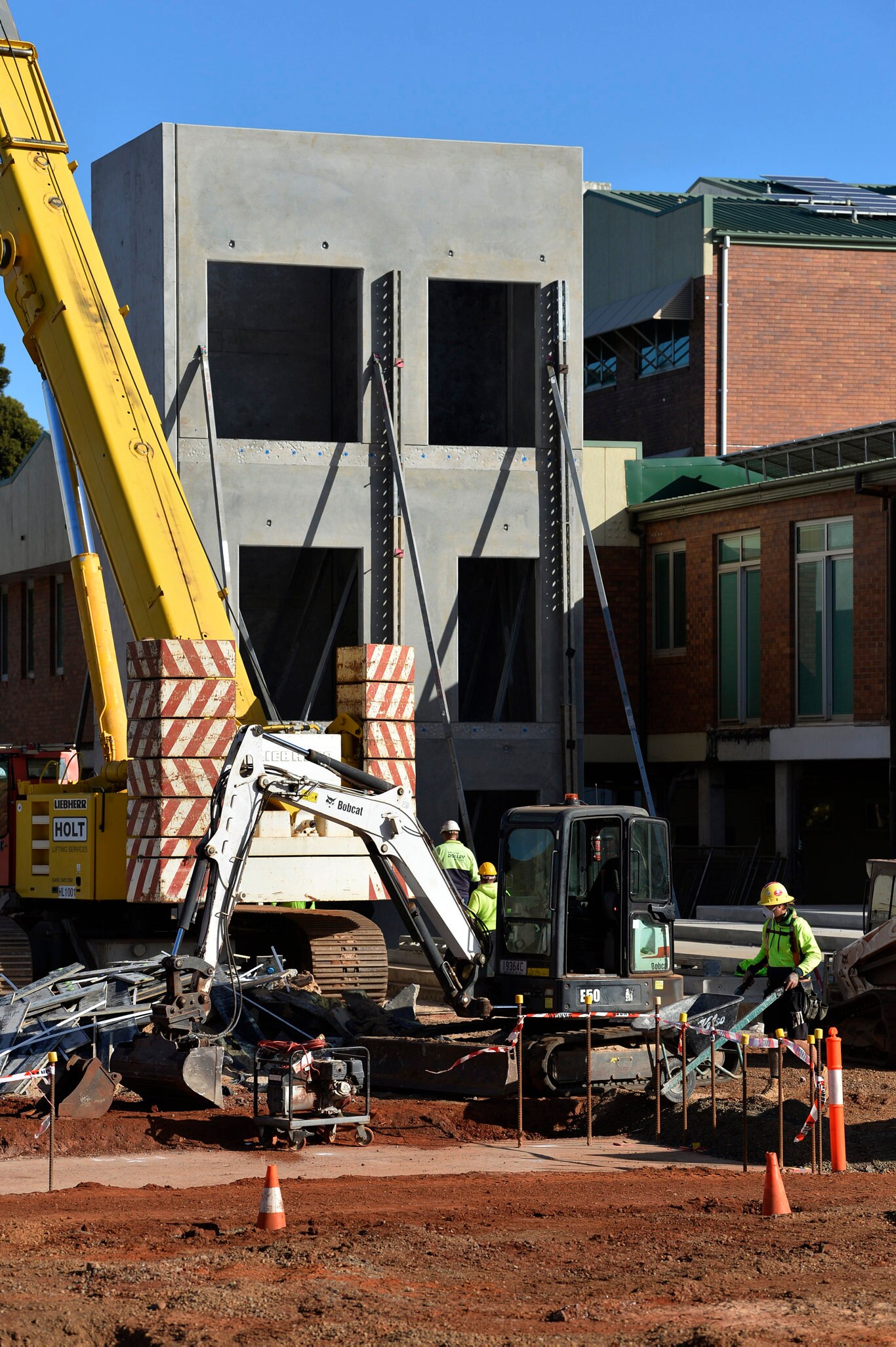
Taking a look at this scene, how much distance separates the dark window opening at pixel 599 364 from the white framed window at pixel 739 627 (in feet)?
42.6

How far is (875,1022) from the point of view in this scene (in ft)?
53.6

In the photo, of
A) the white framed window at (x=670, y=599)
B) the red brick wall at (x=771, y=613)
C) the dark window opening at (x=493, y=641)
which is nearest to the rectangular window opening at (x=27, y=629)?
the dark window opening at (x=493, y=641)

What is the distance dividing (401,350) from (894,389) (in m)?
16.0

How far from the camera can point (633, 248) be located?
1660 inches

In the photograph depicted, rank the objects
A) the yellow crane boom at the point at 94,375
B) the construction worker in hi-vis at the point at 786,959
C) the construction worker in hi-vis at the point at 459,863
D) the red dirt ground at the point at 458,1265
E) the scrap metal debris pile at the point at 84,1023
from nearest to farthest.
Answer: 1. the red dirt ground at the point at 458,1265
2. the scrap metal debris pile at the point at 84,1023
3. the construction worker in hi-vis at the point at 786,959
4. the yellow crane boom at the point at 94,375
5. the construction worker in hi-vis at the point at 459,863

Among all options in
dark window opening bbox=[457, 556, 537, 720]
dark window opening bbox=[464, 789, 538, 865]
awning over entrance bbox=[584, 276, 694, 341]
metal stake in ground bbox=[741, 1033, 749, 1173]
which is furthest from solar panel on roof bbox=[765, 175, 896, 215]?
metal stake in ground bbox=[741, 1033, 749, 1173]

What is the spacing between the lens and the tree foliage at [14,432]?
6072 cm

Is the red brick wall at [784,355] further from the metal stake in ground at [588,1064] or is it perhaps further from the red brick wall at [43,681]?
the metal stake in ground at [588,1064]

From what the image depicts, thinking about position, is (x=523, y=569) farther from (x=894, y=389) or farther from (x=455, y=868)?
(x=894, y=389)

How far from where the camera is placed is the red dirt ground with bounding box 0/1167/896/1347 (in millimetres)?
7969

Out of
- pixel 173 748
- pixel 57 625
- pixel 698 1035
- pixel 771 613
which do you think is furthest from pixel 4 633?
pixel 698 1035

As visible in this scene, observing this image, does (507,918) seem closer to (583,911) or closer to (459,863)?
(583,911)

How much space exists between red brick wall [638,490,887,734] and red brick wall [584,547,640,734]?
273 millimetres

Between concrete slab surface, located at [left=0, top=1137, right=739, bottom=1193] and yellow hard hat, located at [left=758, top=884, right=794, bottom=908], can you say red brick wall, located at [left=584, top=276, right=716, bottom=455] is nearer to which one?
yellow hard hat, located at [left=758, top=884, right=794, bottom=908]
